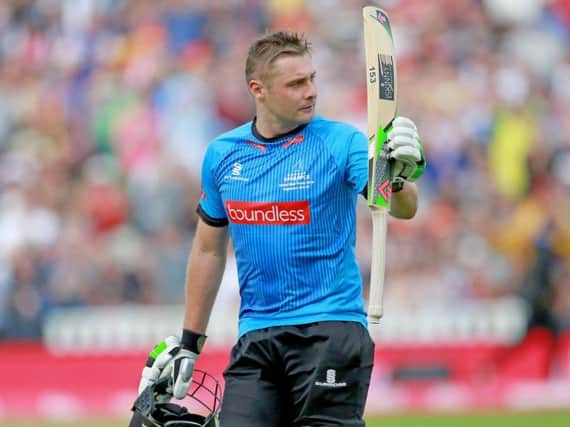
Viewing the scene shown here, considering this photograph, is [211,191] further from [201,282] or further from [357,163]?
[357,163]

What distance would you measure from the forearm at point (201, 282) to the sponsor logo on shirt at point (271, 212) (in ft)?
1.19

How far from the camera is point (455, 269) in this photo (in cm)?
1409

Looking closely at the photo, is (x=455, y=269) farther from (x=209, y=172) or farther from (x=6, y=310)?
(x=209, y=172)

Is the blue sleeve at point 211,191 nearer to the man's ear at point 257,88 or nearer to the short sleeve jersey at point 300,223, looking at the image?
the short sleeve jersey at point 300,223

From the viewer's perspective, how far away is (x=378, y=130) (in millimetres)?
5961

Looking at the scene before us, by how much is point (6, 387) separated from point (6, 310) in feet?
2.75

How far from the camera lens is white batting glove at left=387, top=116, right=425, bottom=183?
584cm

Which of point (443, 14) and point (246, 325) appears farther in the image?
point (443, 14)

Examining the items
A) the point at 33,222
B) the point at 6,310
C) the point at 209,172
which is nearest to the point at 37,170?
the point at 33,222

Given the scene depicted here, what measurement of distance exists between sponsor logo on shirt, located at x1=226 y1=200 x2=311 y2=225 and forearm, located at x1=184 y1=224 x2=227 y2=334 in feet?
1.19

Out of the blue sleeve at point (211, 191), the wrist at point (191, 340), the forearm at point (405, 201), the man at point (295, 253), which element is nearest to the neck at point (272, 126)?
the man at point (295, 253)

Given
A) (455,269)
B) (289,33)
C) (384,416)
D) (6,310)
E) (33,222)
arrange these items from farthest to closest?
(33,222) < (6,310) < (455,269) < (384,416) < (289,33)

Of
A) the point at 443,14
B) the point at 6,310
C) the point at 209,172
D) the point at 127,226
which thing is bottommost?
the point at 209,172

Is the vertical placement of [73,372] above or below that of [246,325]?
above
